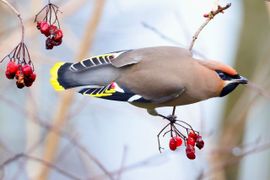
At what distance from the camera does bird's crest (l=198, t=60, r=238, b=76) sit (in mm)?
2554

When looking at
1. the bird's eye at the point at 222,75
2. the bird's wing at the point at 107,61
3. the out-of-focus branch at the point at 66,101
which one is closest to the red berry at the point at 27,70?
the bird's wing at the point at 107,61

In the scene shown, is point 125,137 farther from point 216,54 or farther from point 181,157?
point 181,157

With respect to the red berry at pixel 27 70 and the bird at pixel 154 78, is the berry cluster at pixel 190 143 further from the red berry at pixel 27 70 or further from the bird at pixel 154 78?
the red berry at pixel 27 70

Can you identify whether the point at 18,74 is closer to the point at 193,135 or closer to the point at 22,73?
the point at 22,73

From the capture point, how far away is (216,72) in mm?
2639

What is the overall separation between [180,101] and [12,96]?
512 centimetres

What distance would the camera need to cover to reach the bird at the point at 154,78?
2572 millimetres

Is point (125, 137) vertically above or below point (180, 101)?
below

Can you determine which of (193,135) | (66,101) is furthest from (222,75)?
(66,101)

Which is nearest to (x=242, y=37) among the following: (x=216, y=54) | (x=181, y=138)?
(x=216, y=54)

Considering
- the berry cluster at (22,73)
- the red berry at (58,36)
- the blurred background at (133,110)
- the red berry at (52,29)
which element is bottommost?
the blurred background at (133,110)

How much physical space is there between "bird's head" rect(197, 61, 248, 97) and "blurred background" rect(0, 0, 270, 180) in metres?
0.49

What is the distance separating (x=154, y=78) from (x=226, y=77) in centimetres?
27

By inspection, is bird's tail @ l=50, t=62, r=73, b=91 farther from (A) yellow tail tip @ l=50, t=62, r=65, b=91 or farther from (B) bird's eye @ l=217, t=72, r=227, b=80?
(B) bird's eye @ l=217, t=72, r=227, b=80
